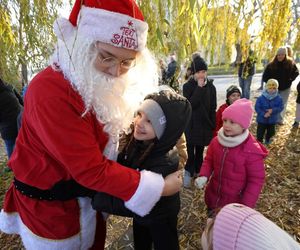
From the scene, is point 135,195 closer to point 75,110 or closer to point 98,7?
point 75,110

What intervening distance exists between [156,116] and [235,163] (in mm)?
1057

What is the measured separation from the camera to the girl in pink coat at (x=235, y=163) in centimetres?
225

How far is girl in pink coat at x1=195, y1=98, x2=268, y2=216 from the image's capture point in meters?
2.25

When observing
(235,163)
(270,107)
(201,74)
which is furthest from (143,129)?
(270,107)

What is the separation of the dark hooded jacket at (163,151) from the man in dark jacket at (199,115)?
2.06 metres

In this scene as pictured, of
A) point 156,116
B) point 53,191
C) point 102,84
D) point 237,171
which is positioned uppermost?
point 102,84

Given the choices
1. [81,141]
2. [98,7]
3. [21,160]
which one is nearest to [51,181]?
[21,160]

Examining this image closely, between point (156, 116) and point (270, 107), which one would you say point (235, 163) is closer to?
point (156, 116)

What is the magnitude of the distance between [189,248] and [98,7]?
7.35 ft

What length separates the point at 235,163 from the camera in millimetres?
2289

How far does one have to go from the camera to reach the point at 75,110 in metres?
1.16

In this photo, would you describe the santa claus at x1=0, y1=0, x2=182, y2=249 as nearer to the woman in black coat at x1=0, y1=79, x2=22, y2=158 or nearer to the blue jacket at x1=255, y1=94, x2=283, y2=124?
the woman in black coat at x1=0, y1=79, x2=22, y2=158

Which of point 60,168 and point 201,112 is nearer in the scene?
point 60,168

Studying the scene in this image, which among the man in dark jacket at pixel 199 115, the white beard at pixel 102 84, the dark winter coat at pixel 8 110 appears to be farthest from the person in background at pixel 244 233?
the dark winter coat at pixel 8 110
